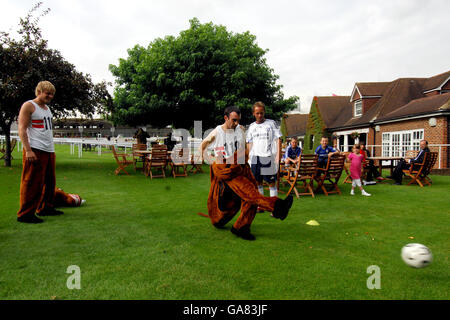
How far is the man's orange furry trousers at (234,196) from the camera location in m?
4.09

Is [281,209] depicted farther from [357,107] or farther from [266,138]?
[357,107]

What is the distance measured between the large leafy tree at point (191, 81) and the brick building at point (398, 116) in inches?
297

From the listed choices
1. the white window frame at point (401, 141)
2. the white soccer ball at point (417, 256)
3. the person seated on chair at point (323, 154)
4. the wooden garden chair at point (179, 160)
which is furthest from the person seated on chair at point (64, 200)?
the white window frame at point (401, 141)

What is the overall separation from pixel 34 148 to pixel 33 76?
10.3 m

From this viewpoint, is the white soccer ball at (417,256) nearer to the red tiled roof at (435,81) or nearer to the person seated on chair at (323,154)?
the person seated on chair at (323,154)

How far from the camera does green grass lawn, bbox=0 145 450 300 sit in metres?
2.76

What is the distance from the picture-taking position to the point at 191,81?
1955 centimetres

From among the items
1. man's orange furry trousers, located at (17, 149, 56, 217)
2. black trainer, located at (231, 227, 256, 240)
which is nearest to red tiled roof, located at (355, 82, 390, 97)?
black trainer, located at (231, 227, 256, 240)

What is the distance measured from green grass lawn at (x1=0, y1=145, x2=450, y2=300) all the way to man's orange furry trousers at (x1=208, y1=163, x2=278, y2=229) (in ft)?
0.95

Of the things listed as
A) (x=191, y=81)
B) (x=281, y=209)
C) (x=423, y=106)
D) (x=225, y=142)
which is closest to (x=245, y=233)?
(x=281, y=209)
